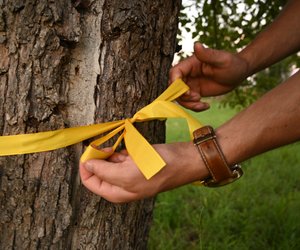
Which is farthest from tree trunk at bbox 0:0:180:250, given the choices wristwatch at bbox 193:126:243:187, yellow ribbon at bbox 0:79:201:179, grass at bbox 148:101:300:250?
grass at bbox 148:101:300:250

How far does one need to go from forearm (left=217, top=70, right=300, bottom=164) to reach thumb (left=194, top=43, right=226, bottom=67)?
1.23 ft

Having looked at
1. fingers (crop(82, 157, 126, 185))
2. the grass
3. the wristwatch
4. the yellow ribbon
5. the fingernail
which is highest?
the yellow ribbon

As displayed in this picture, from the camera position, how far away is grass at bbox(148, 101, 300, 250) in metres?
2.53

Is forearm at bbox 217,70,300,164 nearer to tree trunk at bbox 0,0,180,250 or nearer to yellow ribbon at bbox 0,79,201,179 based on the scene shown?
yellow ribbon at bbox 0,79,201,179

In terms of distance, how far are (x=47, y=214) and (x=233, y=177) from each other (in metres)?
0.59

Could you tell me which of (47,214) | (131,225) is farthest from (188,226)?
(47,214)

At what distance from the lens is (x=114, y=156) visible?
116 centimetres

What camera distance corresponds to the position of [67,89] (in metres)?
1.21

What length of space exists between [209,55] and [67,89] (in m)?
0.52

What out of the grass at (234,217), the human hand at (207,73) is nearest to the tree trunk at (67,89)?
the human hand at (207,73)

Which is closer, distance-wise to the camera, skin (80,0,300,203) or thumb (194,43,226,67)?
skin (80,0,300,203)

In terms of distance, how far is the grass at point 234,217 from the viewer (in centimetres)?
253

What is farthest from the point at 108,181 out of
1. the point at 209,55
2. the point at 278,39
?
the point at 278,39

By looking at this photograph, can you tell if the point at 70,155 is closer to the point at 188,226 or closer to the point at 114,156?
the point at 114,156
